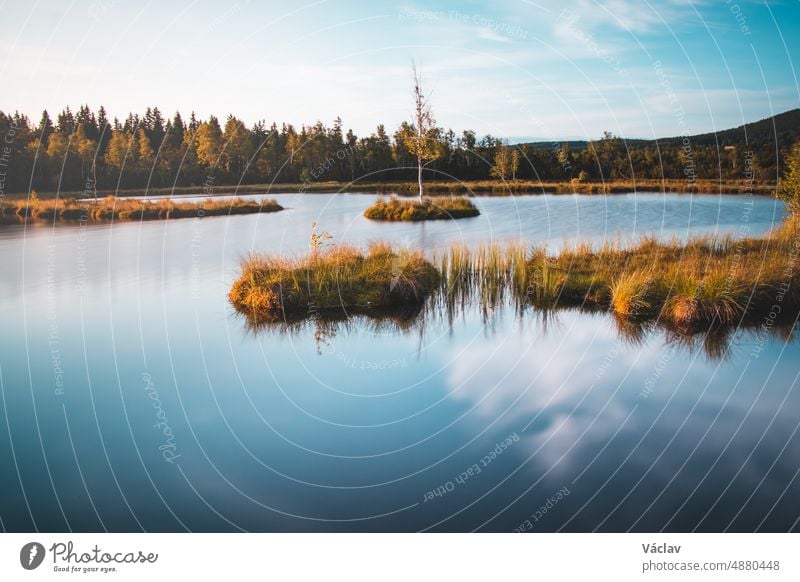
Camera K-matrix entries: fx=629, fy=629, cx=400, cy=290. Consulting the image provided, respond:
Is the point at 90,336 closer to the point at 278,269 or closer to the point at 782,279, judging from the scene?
the point at 278,269

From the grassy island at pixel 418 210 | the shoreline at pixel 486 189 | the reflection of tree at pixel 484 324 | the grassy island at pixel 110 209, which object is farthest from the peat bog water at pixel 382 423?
the shoreline at pixel 486 189

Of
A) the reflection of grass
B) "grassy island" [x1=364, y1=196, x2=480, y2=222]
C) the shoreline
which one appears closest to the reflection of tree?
the reflection of grass

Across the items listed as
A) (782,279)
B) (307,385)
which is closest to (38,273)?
(307,385)

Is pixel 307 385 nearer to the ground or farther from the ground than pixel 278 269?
nearer to the ground

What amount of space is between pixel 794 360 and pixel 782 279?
2.38 metres

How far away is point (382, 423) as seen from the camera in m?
5.80

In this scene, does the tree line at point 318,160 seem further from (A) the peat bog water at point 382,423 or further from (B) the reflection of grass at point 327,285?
(A) the peat bog water at point 382,423

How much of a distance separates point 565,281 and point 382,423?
5186mm

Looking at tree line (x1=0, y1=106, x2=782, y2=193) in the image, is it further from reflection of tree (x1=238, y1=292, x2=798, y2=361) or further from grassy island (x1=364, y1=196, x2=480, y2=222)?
reflection of tree (x1=238, y1=292, x2=798, y2=361)

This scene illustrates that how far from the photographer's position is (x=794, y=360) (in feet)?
22.9

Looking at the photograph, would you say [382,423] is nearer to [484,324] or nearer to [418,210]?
[484,324]

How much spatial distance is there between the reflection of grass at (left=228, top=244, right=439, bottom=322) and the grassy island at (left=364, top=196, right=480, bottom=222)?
399 inches

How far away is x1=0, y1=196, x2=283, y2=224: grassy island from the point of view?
20812 mm

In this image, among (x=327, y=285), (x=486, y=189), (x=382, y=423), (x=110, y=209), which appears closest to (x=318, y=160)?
(x=486, y=189)
